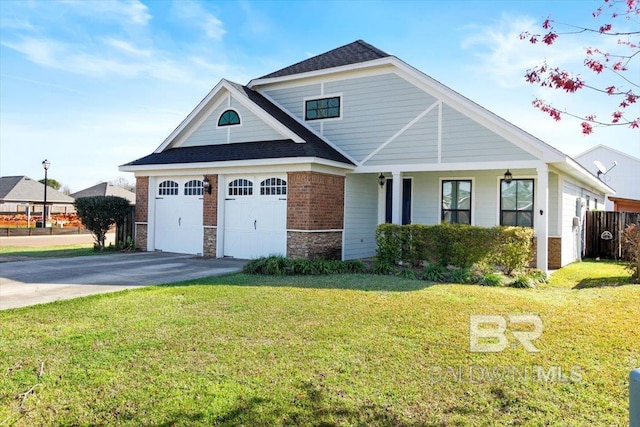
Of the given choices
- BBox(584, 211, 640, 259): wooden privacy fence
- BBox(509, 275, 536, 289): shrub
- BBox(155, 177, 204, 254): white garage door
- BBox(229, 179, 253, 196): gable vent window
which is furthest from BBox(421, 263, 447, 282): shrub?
BBox(584, 211, 640, 259): wooden privacy fence

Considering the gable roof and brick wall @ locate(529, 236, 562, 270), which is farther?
the gable roof

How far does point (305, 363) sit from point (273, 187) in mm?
9024

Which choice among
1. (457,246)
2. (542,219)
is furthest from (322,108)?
(542,219)

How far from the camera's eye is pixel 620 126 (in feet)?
15.3

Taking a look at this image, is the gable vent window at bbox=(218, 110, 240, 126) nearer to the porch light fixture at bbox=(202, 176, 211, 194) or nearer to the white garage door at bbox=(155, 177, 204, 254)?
the porch light fixture at bbox=(202, 176, 211, 194)

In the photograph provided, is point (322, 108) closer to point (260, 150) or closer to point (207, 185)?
point (260, 150)

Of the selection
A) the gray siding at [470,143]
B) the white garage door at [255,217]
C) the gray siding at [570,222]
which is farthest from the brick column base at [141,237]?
the gray siding at [570,222]

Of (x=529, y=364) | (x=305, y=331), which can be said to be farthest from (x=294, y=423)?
(x=529, y=364)

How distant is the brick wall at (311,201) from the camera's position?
1241cm

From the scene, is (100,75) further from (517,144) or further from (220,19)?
(517,144)

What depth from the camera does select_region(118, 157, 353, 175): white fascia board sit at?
1222cm

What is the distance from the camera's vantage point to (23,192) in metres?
39.0

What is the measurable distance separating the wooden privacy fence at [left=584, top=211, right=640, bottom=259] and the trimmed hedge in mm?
9107

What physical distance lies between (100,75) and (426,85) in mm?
11482
